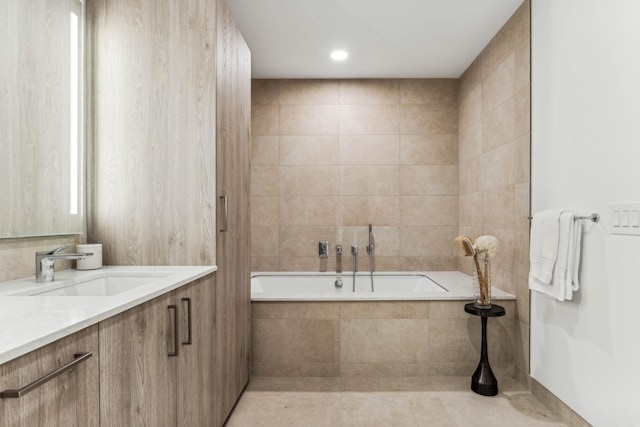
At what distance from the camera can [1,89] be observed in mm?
1441

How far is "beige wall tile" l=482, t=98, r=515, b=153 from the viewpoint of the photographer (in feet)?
9.00

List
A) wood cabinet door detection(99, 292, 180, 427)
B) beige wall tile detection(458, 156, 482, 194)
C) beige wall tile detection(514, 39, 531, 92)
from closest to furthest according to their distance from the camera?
wood cabinet door detection(99, 292, 180, 427) → beige wall tile detection(514, 39, 531, 92) → beige wall tile detection(458, 156, 482, 194)

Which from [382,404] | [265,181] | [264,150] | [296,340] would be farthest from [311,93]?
[382,404]

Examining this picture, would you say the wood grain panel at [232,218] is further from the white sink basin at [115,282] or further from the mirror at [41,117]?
the mirror at [41,117]

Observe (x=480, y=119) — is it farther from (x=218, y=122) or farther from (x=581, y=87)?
(x=218, y=122)

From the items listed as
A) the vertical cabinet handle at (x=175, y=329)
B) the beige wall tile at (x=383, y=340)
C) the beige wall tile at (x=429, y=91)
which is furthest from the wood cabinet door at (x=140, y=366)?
the beige wall tile at (x=429, y=91)

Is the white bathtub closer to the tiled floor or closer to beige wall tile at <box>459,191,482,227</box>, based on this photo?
beige wall tile at <box>459,191,482,227</box>

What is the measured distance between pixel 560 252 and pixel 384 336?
1.23 meters

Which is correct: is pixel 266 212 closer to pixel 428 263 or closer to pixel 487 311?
pixel 428 263

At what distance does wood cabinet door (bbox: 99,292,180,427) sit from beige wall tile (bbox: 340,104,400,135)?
9.20ft

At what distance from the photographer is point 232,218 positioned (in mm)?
2166

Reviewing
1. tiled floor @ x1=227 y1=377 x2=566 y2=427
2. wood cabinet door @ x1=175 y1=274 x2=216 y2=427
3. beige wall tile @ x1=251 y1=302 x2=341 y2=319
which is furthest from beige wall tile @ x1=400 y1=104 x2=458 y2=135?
wood cabinet door @ x1=175 y1=274 x2=216 y2=427

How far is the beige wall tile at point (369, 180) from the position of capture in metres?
3.85

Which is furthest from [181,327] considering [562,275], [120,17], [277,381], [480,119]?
[480,119]
